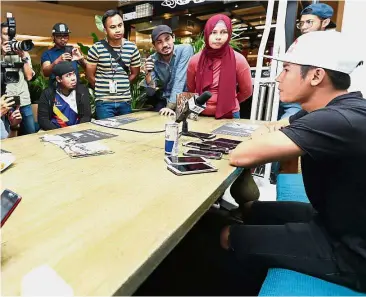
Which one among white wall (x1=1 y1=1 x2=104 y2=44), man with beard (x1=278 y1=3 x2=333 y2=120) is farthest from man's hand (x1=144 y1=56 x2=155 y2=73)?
white wall (x1=1 y1=1 x2=104 y2=44)

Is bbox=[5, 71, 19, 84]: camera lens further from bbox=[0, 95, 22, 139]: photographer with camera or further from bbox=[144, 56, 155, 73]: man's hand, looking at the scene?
bbox=[144, 56, 155, 73]: man's hand

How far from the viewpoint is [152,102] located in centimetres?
356

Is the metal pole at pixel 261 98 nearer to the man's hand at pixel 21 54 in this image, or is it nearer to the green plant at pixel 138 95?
the green plant at pixel 138 95

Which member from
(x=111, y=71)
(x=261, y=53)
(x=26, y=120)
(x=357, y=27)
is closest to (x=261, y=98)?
(x=261, y=53)

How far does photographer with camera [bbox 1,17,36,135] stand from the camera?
2238mm

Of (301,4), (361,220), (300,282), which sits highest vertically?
(301,4)

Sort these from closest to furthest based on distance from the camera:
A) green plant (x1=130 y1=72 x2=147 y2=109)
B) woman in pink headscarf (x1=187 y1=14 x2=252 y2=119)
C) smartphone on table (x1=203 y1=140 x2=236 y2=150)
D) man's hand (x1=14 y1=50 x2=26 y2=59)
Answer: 1. smartphone on table (x1=203 y1=140 x2=236 y2=150)
2. woman in pink headscarf (x1=187 y1=14 x2=252 y2=119)
3. man's hand (x1=14 y1=50 x2=26 y2=59)
4. green plant (x1=130 y1=72 x2=147 y2=109)

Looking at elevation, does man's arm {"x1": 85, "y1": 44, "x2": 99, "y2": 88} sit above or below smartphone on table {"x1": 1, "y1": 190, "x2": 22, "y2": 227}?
above

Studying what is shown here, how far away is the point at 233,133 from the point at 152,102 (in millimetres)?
1842

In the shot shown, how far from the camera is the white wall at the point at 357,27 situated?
2838 millimetres

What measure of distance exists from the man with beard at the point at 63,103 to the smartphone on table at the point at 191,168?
173 centimetres

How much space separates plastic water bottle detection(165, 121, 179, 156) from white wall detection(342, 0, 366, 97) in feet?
7.24

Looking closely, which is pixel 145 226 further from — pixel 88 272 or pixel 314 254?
pixel 314 254

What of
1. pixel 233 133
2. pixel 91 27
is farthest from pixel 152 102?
pixel 91 27
